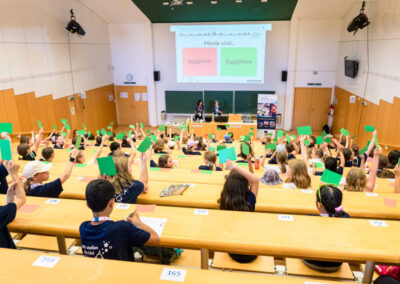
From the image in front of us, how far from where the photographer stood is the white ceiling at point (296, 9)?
958cm

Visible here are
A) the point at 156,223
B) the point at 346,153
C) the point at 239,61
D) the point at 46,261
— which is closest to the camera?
the point at 46,261

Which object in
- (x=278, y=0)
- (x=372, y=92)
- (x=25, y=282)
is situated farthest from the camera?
(x=278, y=0)

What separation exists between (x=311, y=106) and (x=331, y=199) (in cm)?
1024

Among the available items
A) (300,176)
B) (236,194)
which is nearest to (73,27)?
(300,176)

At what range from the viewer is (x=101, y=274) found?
5.12 feet

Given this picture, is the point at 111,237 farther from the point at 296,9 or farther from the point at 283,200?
the point at 296,9

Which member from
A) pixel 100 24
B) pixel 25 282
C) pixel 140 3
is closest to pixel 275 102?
pixel 140 3

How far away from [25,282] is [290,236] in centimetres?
153

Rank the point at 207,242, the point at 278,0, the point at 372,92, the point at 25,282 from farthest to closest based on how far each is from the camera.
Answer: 1. the point at 278,0
2. the point at 372,92
3. the point at 207,242
4. the point at 25,282

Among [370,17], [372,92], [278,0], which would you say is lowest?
[372,92]

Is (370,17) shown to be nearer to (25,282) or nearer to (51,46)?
(51,46)

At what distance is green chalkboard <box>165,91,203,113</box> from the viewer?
12141mm

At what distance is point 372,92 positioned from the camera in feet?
26.8

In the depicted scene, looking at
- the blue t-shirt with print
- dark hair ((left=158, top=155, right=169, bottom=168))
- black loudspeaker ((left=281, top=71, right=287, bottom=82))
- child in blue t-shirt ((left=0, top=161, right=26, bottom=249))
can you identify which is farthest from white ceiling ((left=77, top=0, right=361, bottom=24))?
the blue t-shirt with print
